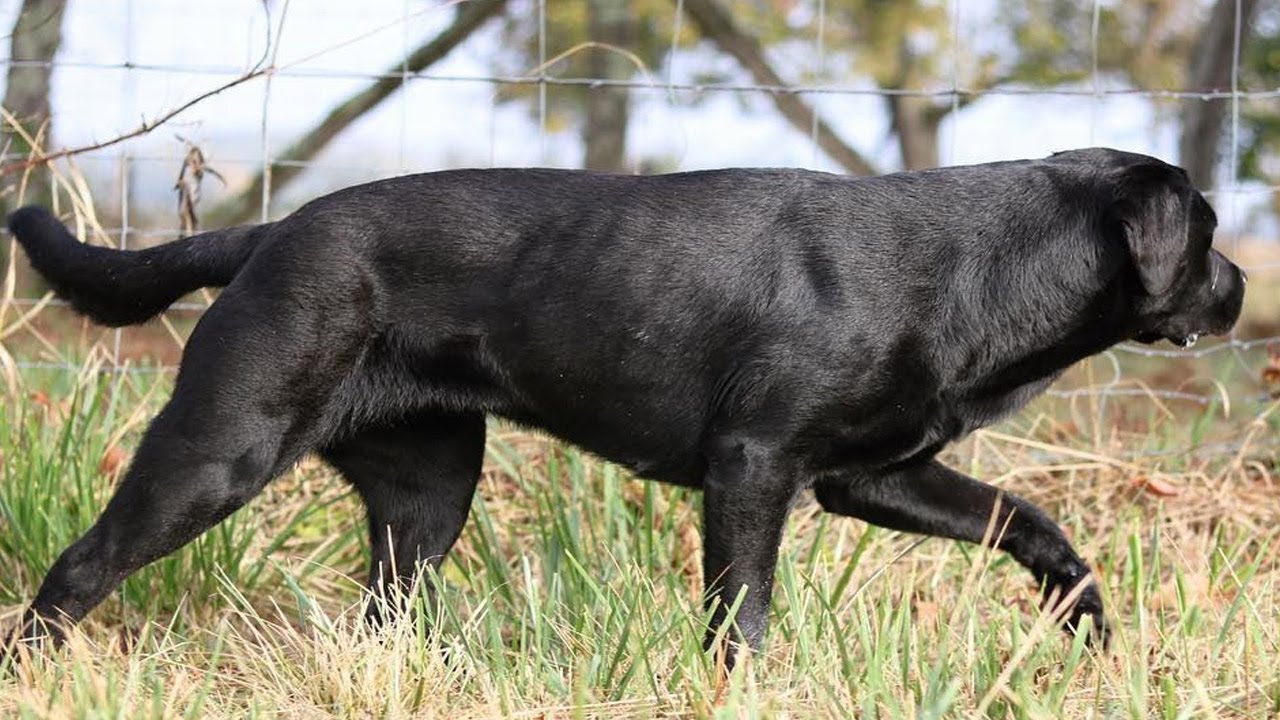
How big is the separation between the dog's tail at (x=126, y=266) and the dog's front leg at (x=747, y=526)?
115 centimetres

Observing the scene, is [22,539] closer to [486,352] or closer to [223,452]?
[223,452]

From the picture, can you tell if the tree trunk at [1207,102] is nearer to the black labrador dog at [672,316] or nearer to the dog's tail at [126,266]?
the black labrador dog at [672,316]

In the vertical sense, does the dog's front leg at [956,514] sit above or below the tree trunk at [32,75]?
below

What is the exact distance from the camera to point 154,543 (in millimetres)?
3109

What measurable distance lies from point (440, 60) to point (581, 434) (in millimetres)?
4186

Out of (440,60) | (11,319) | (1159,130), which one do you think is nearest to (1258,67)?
(1159,130)

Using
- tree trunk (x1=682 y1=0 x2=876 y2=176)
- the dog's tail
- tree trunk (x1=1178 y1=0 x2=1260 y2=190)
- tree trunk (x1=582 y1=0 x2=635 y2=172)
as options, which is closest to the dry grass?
the dog's tail

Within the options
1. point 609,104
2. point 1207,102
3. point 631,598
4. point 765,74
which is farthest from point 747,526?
point 1207,102

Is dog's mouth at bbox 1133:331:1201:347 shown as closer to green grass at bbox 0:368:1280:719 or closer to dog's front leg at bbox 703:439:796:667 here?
green grass at bbox 0:368:1280:719

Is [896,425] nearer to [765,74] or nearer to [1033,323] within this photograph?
[1033,323]

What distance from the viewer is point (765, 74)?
669 cm

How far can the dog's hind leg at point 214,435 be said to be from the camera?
3.04 m

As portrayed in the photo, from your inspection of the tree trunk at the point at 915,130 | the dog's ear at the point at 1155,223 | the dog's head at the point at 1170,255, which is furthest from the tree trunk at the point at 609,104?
the dog's ear at the point at 1155,223

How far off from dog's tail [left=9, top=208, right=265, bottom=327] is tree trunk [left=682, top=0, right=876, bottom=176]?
288 centimetres
